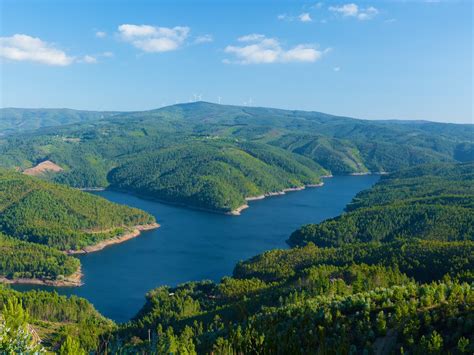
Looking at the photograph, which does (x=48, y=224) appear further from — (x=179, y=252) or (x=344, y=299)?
(x=344, y=299)

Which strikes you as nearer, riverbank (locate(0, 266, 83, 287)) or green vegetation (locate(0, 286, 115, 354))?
green vegetation (locate(0, 286, 115, 354))

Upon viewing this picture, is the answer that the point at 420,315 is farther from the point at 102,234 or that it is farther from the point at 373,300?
the point at 102,234

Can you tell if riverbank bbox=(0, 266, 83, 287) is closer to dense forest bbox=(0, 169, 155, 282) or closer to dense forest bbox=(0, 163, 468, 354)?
dense forest bbox=(0, 169, 155, 282)

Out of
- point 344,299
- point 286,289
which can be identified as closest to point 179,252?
point 286,289

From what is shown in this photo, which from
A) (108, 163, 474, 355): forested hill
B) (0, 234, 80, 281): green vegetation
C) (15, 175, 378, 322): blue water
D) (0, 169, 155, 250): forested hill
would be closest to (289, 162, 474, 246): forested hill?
(108, 163, 474, 355): forested hill

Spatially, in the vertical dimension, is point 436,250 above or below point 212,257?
above

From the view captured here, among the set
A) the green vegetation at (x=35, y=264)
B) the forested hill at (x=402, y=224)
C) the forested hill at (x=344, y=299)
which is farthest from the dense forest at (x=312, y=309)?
the green vegetation at (x=35, y=264)

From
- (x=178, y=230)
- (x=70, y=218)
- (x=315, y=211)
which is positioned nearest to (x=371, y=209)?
(x=315, y=211)
